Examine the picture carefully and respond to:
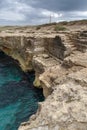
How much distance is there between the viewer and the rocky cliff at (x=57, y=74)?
7.93 m

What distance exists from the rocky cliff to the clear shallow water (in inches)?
55.0

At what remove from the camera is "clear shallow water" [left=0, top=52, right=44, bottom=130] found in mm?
17297

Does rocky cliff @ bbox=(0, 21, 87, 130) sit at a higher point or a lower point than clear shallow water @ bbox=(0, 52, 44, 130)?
higher

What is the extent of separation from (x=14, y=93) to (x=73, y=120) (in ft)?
52.0

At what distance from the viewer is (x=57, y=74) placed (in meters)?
17.6

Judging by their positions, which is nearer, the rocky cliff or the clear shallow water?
the rocky cliff

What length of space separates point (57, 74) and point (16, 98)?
6.03 m

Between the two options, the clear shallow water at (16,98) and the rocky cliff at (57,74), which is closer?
the rocky cliff at (57,74)

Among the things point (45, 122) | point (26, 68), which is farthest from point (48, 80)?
point (26, 68)

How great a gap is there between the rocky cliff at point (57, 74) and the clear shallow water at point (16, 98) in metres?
1.40

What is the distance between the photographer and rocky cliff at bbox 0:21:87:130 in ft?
26.0

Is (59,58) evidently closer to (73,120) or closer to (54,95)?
(54,95)

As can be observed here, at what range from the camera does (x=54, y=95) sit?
9797 mm

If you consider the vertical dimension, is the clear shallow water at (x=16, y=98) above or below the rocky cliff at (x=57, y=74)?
below
